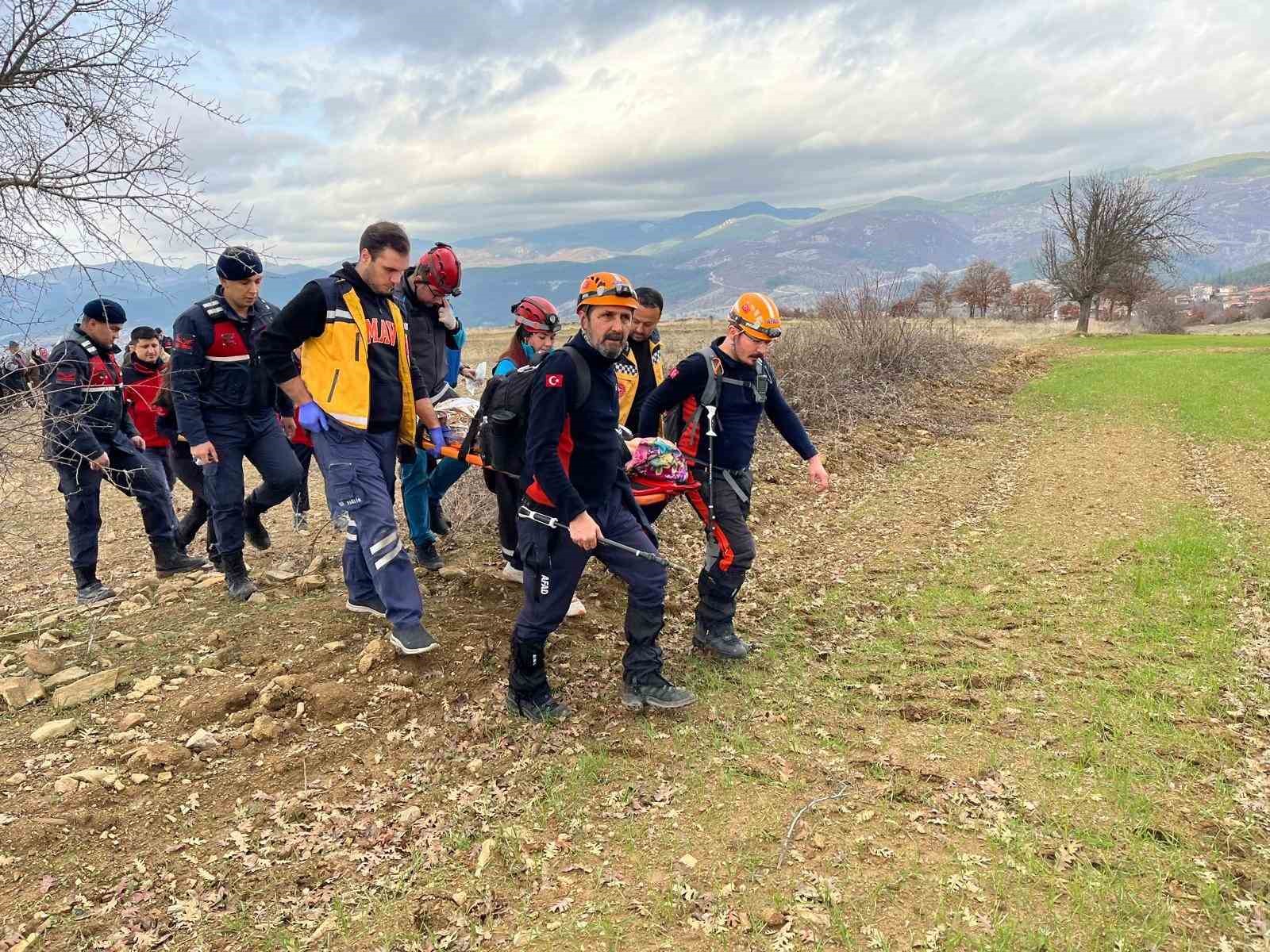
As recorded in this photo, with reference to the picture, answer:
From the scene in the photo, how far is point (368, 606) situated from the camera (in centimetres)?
558

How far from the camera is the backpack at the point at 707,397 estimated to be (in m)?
5.29

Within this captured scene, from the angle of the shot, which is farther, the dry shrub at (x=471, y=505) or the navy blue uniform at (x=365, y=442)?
the dry shrub at (x=471, y=505)

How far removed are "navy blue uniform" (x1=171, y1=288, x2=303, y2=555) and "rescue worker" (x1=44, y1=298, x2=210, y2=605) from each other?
41.5 inches

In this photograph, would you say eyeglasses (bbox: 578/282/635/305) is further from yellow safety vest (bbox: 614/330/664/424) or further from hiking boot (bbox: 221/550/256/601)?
hiking boot (bbox: 221/550/256/601)

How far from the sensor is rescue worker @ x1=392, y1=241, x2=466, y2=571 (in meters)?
5.82

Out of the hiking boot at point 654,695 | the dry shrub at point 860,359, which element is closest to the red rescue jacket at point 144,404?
the hiking boot at point 654,695

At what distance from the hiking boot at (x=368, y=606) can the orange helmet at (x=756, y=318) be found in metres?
3.45

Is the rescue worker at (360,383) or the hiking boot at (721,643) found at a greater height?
the rescue worker at (360,383)

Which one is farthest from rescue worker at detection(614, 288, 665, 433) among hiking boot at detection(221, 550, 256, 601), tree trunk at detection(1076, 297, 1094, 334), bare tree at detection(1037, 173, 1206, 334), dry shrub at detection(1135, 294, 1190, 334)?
dry shrub at detection(1135, 294, 1190, 334)

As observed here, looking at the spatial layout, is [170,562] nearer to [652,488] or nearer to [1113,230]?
[652,488]

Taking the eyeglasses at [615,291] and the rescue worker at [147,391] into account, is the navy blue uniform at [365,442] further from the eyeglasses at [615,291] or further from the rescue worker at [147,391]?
the rescue worker at [147,391]

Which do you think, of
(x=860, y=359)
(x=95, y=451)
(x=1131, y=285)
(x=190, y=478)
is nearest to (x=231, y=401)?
(x=95, y=451)

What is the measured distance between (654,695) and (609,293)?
2.56m

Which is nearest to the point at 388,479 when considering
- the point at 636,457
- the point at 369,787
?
the point at 636,457
